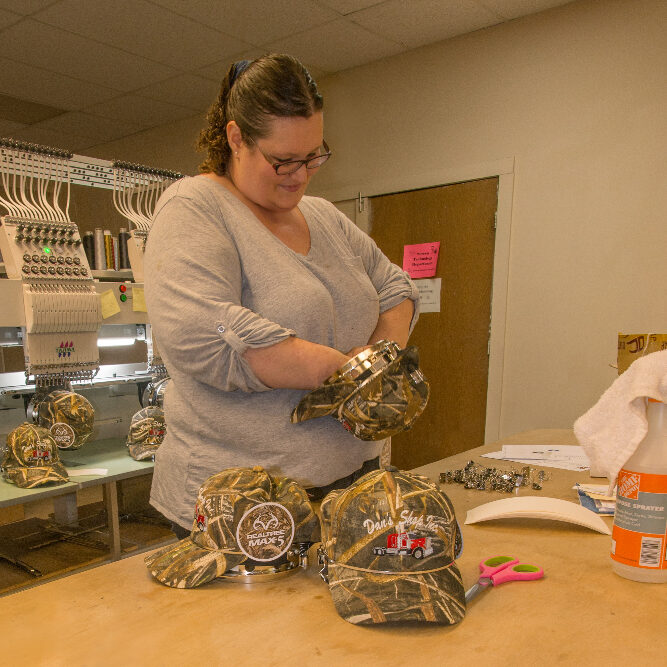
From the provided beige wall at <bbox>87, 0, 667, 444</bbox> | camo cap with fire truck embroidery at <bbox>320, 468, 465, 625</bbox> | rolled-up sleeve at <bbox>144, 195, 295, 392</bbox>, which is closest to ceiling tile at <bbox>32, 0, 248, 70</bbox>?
beige wall at <bbox>87, 0, 667, 444</bbox>

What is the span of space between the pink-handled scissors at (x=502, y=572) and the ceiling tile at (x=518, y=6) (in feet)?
9.29

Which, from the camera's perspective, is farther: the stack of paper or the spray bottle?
the stack of paper

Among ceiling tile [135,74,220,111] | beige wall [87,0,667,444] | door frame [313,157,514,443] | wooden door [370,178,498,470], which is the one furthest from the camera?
ceiling tile [135,74,220,111]

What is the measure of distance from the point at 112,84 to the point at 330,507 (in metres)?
4.04

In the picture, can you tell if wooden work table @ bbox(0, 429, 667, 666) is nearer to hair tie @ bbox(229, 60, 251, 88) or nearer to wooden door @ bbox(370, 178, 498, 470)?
hair tie @ bbox(229, 60, 251, 88)

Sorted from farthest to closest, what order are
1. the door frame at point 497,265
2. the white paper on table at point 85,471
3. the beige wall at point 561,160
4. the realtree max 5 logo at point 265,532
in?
1. the door frame at point 497,265
2. the beige wall at point 561,160
3. the white paper on table at point 85,471
4. the realtree max 5 logo at point 265,532

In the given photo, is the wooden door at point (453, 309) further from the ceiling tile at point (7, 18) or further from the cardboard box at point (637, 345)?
the ceiling tile at point (7, 18)

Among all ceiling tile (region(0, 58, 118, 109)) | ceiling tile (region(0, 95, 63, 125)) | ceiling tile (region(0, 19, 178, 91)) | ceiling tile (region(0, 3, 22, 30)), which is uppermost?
ceiling tile (region(0, 3, 22, 30))

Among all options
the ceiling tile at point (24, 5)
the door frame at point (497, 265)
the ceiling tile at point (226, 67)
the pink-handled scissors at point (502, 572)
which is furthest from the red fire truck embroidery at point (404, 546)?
the ceiling tile at point (226, 67)

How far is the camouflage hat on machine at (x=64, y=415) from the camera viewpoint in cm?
215

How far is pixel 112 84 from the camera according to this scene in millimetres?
3975

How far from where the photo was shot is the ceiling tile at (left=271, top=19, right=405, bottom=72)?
3186 millimetres

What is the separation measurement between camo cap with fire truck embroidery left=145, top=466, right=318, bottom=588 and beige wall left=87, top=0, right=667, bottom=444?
2469mm

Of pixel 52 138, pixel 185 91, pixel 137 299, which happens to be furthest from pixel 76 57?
pixel 137 299
